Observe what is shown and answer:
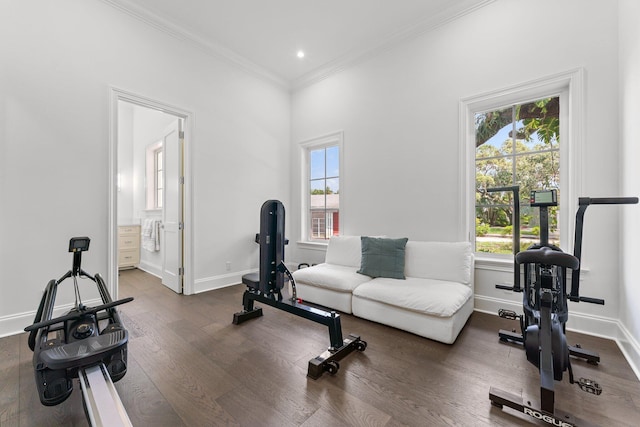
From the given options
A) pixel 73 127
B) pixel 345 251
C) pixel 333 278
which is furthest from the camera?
pixel 345 251

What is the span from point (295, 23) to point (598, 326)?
4543 mm

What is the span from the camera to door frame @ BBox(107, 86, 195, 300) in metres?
3.02

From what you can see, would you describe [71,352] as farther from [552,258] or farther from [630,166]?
[630,166]

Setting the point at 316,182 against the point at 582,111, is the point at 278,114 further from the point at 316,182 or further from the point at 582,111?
the point at 582,111

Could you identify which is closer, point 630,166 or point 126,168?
point 630,166

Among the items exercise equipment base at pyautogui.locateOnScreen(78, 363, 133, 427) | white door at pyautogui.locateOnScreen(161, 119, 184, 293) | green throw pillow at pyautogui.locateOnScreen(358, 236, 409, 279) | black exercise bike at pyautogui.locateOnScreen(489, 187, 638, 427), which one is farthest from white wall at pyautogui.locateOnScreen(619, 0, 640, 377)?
white door at pyautogui.locateOnScreen(161, 119, 184, 293)

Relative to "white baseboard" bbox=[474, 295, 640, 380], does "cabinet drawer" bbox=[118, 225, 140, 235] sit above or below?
above

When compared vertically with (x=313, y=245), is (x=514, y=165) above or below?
above

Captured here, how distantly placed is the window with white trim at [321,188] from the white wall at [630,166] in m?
2.96

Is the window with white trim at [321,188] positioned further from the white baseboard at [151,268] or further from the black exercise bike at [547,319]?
the black exercise bike at [547,319]

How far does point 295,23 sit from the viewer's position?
346 cm

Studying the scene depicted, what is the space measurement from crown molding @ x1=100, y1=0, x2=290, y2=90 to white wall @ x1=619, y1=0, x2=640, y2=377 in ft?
13.7

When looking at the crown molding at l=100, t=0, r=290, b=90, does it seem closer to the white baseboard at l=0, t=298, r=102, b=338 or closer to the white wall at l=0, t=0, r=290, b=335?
the white wall at l=0, t=0, r=290, b=335

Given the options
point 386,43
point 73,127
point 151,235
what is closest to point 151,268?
point 151,235
